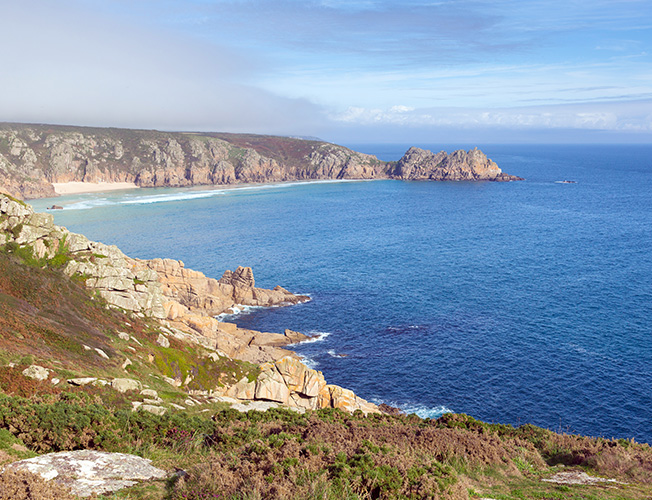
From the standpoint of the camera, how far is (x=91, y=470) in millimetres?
14016

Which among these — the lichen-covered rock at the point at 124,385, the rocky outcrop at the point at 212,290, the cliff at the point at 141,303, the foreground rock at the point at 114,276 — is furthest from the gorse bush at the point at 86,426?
the rocky outcrop at the point at 212,290

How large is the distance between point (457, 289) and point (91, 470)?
222ft

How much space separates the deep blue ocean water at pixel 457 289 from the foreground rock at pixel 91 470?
3383 cm

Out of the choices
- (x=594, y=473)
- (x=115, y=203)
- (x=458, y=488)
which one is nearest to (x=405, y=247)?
(x=594, y=473)

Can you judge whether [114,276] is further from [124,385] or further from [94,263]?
[124,385]

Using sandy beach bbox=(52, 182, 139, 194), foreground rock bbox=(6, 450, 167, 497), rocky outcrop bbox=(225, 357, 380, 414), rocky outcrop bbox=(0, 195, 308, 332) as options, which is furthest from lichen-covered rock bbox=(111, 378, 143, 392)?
sandy beach bbox=(52, 182, 139, 194)

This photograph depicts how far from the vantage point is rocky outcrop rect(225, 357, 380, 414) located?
36.6 metres

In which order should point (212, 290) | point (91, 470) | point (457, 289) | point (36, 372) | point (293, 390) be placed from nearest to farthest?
point (91, 470), point (36, 372), point (293, 390), point (212, 290), point (457, 289)

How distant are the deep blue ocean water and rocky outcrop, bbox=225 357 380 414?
8.40m

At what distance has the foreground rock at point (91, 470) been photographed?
42.6 ft

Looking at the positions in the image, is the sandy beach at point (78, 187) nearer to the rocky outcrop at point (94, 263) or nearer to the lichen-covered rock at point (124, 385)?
the rocky outcrop at point (94, 263)

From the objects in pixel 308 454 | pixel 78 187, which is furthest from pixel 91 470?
pixel 78 187

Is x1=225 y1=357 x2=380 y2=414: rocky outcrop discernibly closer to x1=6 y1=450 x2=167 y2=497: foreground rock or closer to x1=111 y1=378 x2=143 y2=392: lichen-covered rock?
x1=111 y1=378 x2=143 y2=392: lichen-covered rock

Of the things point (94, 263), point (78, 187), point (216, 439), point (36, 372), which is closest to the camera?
point (216, 439)
